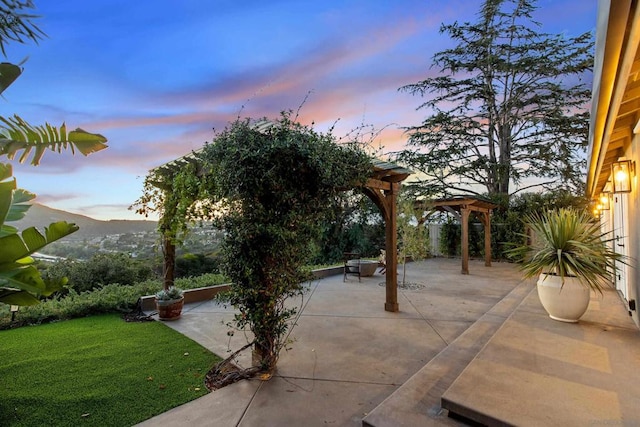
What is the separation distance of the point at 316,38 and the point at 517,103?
46.9 ft

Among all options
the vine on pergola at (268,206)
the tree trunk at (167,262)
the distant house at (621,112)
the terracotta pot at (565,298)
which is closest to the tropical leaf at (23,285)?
the vine on pergola at (268,206)

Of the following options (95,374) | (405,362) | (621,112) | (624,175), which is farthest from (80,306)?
(624,175)

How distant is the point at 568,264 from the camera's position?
14.4 ft

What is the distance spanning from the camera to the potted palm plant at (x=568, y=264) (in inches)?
168

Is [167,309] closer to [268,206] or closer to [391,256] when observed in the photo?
[268,206]

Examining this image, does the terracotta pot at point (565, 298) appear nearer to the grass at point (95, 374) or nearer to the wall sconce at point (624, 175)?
the wall sconce at point (624, 175)

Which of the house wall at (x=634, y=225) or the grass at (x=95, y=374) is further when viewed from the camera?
the house wall at (x=634, y=225)

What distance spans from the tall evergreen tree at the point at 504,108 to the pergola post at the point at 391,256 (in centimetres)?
1272

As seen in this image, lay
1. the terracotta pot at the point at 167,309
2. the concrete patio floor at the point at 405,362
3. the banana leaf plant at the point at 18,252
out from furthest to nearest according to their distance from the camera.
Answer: the terracotta pot at the point at 167,309 < the concrete patio floor at the point at 405,362 < the banana leaf plant at the point at 18,252

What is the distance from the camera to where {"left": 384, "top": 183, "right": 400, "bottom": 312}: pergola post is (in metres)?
5.89

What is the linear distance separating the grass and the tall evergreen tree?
53.8ft

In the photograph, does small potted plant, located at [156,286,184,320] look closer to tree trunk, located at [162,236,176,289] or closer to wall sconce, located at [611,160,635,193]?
tree trunk, located at [162,236,176,289]

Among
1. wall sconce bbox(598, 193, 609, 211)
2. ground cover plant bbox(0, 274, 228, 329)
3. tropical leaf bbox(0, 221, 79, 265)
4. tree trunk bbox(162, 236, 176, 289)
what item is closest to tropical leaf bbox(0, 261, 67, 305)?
tropical leaf bbox(0, 221, 79, 265)

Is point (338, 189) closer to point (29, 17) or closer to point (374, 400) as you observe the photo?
point (374, 400)
